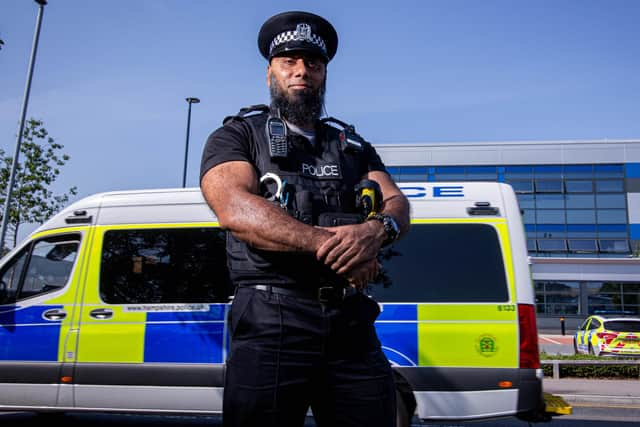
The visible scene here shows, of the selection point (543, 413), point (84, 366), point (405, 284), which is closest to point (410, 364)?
point (405, 284)

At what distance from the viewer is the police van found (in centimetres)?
428

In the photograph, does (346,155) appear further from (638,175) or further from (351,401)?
(638,175)

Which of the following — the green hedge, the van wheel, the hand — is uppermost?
the hand

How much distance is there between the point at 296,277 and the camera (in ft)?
4.89

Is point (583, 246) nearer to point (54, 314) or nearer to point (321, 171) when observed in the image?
point (54, 314)

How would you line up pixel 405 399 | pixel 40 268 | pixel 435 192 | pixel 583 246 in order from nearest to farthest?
pixel 405 399 < pixel 435 192 < pixel 40 268 < pixel 583 246

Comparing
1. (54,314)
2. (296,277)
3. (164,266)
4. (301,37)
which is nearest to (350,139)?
(301,37)

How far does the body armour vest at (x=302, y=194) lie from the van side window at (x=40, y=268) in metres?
3.85

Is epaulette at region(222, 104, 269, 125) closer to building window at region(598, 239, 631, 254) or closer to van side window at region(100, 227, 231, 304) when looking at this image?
van side window at region(100, 227, 231, 304)

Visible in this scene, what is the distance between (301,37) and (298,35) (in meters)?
0.01

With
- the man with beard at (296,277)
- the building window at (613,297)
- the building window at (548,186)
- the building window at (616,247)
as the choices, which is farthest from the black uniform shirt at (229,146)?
the building window at (616,247)

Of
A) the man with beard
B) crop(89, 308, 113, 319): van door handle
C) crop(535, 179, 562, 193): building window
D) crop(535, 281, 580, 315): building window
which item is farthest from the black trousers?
crop(535, 179, 562, 193): building window

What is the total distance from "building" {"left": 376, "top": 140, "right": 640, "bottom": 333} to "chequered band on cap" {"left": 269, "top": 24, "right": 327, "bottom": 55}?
29.5 metres

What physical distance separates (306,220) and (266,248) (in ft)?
0.55
